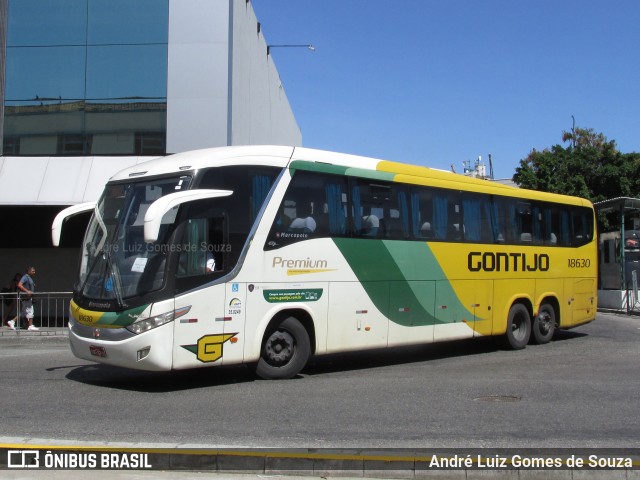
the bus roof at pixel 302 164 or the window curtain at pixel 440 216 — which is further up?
the bus roof at pixel 302 164

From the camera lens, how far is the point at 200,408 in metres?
8.26

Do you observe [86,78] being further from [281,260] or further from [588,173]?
[588,173]

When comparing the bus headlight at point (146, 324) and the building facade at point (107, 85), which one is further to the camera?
the building facade at point (107, 85)

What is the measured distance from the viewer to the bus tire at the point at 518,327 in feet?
48.1

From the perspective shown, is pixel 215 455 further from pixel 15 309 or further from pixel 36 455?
pixel 15 309

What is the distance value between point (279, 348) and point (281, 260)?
4.47 ft

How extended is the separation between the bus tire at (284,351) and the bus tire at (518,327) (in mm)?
5961

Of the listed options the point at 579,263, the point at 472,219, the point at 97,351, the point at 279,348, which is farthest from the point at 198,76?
the point at 97,351

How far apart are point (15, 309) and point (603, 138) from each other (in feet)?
127

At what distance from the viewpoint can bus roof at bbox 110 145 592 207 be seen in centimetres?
984

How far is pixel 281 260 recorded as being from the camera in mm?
10250

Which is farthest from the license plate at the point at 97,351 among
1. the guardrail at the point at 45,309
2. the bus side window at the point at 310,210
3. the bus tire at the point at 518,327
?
the guardrail at the point at 45,309

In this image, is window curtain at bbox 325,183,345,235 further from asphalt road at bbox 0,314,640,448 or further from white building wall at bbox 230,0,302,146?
white building wall at bbox 230,0,302,146

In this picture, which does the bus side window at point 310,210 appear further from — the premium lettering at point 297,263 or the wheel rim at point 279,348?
the wheel rim at point 279,348
